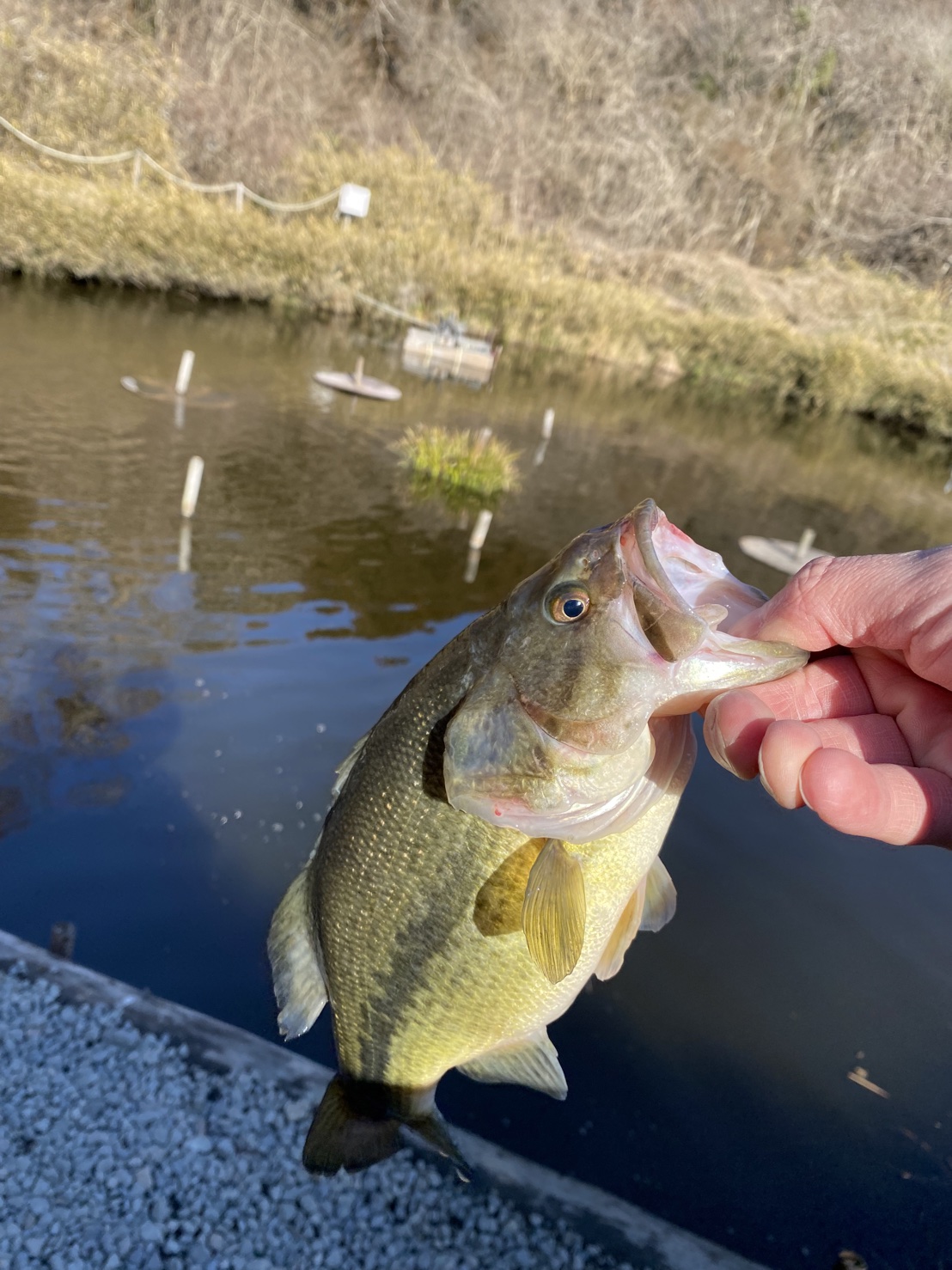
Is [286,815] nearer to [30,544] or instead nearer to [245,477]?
[30,544]

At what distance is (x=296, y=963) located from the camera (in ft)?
7.72

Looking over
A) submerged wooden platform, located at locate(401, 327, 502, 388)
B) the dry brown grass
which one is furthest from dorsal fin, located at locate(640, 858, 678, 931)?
the dry brown grass

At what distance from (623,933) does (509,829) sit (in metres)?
0.51

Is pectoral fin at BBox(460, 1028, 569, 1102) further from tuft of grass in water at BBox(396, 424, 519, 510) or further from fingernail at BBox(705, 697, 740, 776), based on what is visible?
tuft of grass in water at BBox(396, 424, 519, 510)

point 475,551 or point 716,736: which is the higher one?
point 716,736

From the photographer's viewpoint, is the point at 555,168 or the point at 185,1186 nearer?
the point at 185,1186

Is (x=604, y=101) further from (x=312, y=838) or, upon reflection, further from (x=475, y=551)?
(x=312, y=838)

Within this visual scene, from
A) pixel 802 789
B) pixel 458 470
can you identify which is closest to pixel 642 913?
pixel 802 789

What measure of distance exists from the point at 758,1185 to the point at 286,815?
3.70 m

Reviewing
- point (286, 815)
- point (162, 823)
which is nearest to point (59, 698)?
point (162, 823)

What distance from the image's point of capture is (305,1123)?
12.0 ft

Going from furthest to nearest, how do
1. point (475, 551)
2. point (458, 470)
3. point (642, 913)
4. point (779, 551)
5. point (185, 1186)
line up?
point (779, 551) → point (458, 470) → point (475, 551) → point (185, 1186) → point (642, 913)

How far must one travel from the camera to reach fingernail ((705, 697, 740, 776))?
1.95 meters

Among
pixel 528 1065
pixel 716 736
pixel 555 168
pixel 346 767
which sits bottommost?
pixel 528 1065
